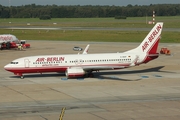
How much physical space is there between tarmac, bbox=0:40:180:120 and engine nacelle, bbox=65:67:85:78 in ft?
2.39

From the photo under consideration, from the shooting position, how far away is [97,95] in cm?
4441

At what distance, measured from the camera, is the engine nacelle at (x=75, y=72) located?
54312 millimetres

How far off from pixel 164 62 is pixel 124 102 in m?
33.5

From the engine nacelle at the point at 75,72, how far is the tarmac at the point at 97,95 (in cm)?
73

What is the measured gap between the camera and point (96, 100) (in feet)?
137

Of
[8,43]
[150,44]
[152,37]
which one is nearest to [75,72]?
[150,44]

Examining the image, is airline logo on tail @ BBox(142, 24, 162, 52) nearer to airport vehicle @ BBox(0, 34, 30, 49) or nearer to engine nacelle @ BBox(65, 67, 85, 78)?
engine nacelle @ BBox(65, 67, 85, 78)

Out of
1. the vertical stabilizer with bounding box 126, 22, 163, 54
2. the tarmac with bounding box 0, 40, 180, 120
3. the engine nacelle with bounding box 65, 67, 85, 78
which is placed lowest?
the tarmac with bounding box 0, 40, 180, 120

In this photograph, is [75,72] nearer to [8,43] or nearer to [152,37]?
[152,37]

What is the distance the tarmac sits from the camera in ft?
117

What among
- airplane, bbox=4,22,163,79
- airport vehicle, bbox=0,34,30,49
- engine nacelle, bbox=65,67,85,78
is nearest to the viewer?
engine nacelle, bbox=65,67,85,78

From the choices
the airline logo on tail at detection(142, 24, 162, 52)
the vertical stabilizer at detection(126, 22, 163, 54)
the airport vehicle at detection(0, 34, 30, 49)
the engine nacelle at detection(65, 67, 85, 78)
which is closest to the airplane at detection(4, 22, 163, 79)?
the engine nacelle at detection(65, 67, 85, 78)

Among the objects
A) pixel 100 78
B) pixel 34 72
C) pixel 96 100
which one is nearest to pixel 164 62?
pixel 100 78

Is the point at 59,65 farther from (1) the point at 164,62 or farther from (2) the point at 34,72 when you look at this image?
(1) the point at 164,62
